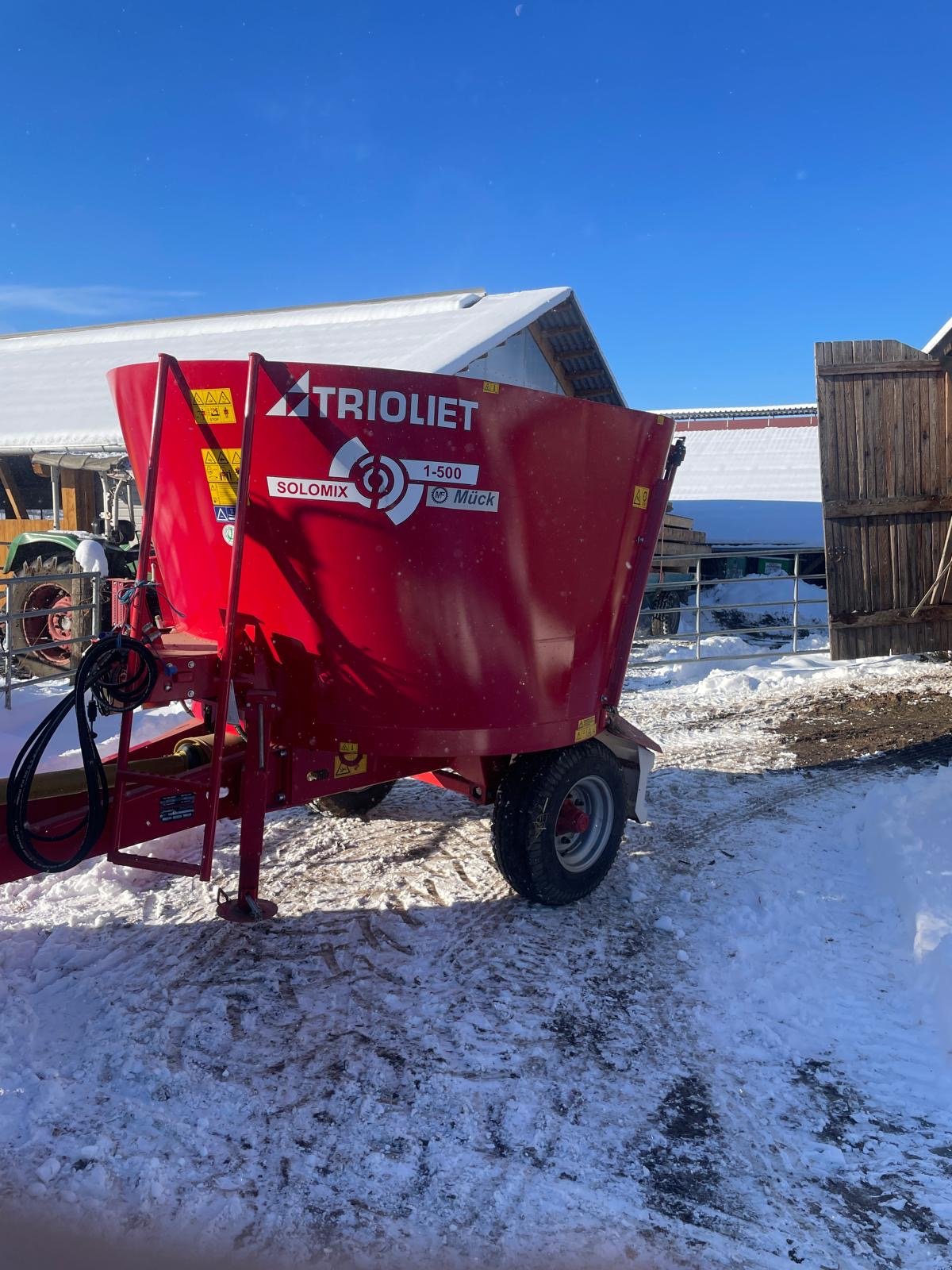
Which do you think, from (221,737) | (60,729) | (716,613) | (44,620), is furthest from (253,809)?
(716,613)

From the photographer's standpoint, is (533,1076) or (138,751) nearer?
(533,1076)

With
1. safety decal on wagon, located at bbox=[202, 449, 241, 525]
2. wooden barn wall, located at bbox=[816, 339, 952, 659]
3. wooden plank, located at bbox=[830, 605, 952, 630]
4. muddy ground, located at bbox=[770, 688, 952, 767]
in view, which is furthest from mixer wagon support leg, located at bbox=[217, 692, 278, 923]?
wooden plank, located at bbox=[830, 605, 952, 630]

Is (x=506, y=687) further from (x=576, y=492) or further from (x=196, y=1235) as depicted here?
(x=196, y=1235)

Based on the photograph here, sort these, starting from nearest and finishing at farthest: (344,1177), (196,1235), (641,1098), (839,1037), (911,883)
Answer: (196,1235), (344,1177), (641,1098), (839,1037), (911,883)

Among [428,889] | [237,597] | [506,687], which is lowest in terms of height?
[428,889]

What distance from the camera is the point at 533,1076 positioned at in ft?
10.8

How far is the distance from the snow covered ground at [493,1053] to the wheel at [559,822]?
0.18m

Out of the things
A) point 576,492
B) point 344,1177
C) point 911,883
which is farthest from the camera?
point 911,883

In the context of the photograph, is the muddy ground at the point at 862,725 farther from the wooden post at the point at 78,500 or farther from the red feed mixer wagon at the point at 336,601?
the wooden post at the point at 78,500

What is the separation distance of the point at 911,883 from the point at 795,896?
0.60 meters

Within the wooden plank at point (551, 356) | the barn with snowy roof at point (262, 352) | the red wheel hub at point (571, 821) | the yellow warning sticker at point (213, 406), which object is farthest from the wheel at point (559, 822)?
the wooden plank at point (551, 356)

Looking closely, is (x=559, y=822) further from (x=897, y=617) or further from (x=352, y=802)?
(x=897, y=617)

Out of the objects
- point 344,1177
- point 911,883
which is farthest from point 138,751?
point 911,883

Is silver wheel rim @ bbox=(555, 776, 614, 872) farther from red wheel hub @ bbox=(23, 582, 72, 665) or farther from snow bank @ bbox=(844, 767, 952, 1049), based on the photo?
red wheel hub @ bbox=(23, 582, 72, 665)
